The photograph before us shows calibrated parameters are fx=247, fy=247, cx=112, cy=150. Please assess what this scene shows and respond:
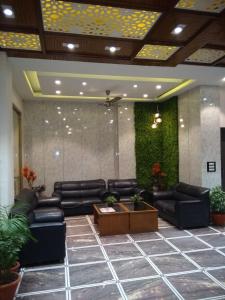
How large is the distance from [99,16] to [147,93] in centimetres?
448

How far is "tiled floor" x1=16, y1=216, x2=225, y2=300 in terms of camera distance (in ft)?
9.91

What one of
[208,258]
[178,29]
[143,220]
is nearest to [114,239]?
[143,220]

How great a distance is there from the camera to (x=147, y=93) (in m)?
7.36

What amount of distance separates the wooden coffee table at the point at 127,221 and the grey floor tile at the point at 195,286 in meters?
1.94

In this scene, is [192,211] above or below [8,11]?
below

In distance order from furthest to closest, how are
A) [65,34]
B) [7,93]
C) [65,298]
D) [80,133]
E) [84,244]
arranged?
[80,133] → [84,244] → [7,93] → [65,34] → [65,298]

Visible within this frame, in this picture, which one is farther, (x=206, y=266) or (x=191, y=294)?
(x=206, y=266)

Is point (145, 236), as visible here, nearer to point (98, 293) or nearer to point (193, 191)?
point (193, 191)

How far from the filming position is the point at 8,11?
2.93 metres

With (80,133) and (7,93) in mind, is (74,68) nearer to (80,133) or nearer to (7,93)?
(7,93)

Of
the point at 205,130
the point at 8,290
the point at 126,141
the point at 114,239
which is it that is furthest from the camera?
the point at 126,141

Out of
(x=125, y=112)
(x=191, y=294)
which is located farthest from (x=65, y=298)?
(x=125, y=112)

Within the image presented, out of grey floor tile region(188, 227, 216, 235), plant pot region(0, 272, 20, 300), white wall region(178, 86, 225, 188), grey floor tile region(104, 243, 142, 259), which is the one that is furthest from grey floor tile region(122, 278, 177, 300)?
white wall region(178, 86, 225, 188)

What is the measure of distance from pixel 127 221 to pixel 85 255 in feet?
4.49
